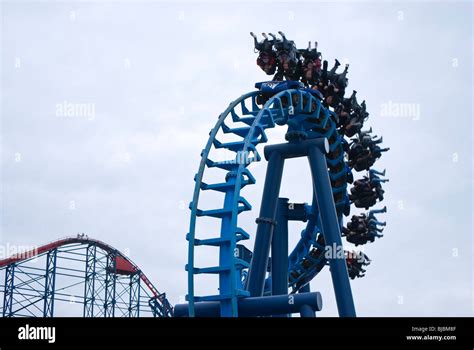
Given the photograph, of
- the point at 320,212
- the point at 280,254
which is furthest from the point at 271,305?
the point at 280,254

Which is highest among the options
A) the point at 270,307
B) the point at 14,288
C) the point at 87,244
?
the point at 87,244

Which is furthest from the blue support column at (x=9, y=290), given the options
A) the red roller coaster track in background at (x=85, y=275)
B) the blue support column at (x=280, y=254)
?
the blue support column at (x=280, y=254)

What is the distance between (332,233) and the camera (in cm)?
1617

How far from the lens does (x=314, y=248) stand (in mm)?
19531

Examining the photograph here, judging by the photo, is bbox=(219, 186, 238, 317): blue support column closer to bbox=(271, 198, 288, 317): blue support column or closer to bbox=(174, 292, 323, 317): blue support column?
bbox=(174, 292, 323, 317): blue support column

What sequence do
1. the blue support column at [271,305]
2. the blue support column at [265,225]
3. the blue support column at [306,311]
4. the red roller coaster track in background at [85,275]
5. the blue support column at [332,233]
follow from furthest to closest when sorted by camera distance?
1. the red roller coaster track in background at [85,275]
2. the blue support column at [332,233]
3. the blue support column at [265,225]
4. the blue support column at [271,305]
5. the blue support column at [306,311]

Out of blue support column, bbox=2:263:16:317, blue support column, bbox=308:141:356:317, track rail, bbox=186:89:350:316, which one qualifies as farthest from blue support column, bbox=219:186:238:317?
blue support column, bbox=2:263:16:317

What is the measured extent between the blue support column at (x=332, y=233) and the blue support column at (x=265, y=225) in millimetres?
754

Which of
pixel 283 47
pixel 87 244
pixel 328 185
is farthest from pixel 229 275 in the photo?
pixel 87 244

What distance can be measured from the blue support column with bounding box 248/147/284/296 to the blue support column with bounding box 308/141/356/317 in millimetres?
754

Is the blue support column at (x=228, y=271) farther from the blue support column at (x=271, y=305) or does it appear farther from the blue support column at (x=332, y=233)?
the blue support column at (x=332, y=233)

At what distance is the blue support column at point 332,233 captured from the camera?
16.0m
